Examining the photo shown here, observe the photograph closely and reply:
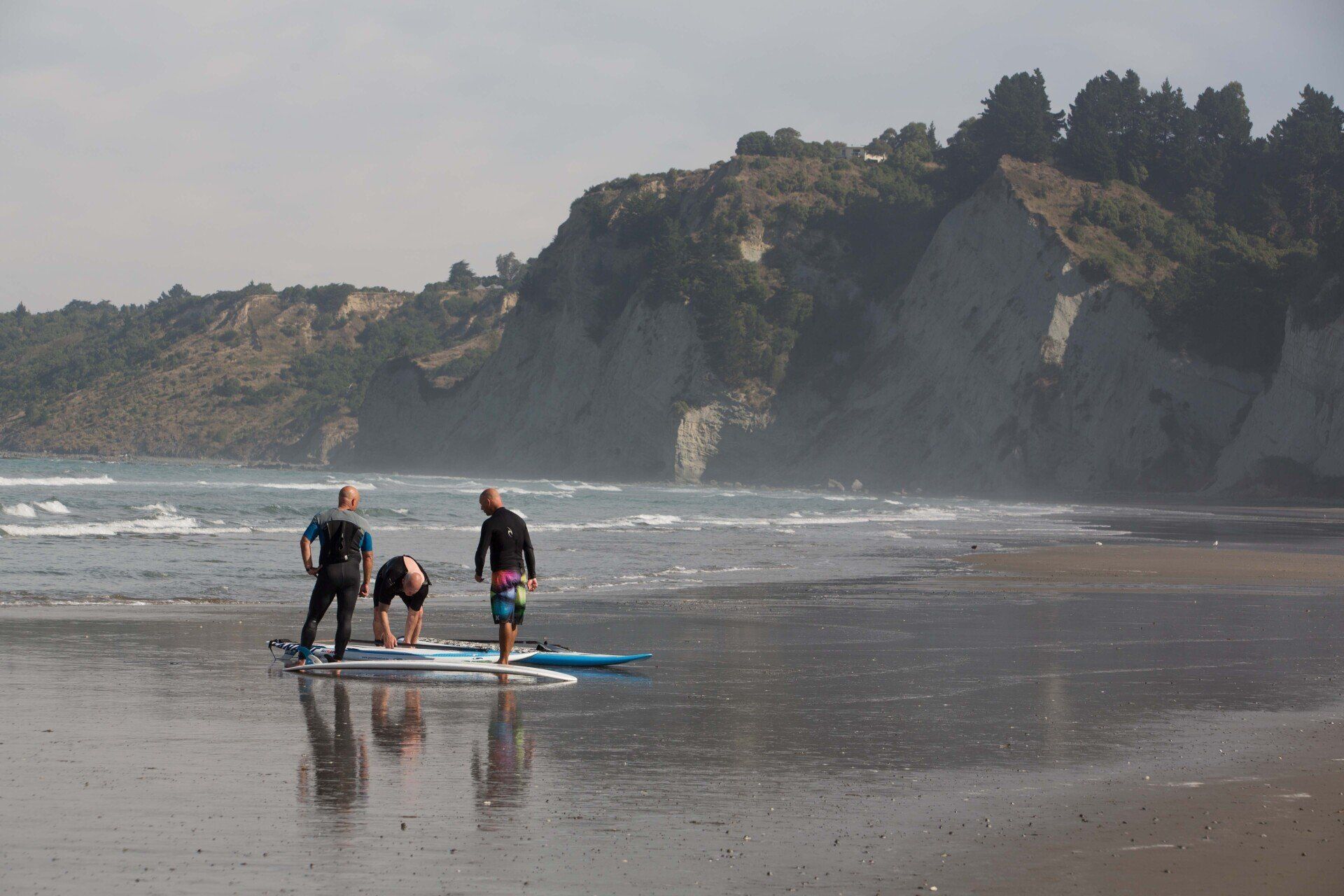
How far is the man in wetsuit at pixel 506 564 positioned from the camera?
10656 mm

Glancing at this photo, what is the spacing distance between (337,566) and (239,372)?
568ft

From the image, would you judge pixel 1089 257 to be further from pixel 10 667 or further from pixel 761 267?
pixel 10 667

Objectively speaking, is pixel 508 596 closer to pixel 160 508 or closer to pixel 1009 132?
pixel 160 508

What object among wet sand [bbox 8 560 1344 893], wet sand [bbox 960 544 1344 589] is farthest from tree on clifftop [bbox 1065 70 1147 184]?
wet sand [bbox 8 560 1344 893]

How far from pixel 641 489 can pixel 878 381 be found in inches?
908

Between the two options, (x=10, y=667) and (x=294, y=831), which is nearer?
(x=294, y=831)

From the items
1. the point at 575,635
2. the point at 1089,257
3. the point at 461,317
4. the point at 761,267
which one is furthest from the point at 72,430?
the point at 575,635

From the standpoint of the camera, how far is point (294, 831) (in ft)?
18.2

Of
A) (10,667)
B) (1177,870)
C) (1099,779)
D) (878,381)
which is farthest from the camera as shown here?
(878,381)

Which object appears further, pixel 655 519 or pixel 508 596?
pixel 655 519

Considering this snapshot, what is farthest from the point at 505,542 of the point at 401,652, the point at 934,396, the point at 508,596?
the point at 934,396

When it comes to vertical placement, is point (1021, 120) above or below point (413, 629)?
above

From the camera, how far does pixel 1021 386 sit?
78.6 m

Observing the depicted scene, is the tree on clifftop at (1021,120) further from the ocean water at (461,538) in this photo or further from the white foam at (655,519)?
the white foam at (655,519)
